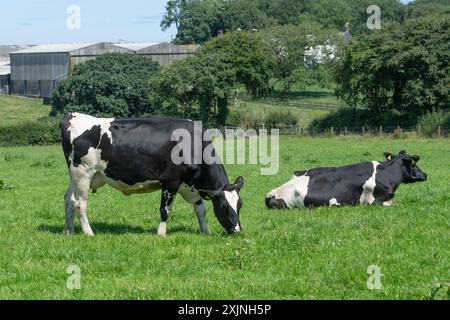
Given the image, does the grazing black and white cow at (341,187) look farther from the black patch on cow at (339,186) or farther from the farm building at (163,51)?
the farm building at (163,51)

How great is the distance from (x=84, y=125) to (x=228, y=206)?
2936 millimetres

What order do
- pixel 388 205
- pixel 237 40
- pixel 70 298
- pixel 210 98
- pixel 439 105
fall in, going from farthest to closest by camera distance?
pixel 237 40, pixel 210 98, pixel 439 105, pixel 388 205, pixel 70 298

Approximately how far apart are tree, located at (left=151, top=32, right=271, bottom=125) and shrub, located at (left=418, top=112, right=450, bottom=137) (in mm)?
17681

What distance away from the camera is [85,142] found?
12914mm

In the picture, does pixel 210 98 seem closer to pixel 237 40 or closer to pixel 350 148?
pixel 237 40

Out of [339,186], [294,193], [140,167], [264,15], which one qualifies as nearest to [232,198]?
[140,167]

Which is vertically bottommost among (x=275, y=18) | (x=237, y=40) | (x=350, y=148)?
(x=350, y=148)

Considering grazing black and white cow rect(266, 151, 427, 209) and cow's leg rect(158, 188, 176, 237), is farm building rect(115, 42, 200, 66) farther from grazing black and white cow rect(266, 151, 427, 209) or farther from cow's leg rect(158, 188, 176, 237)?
cow's leg rect(158, 188, 176, 237)

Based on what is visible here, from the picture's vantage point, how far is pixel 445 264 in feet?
31.9

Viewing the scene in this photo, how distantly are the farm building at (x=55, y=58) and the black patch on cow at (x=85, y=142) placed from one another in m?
86.7

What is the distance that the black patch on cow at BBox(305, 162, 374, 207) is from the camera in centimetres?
1582

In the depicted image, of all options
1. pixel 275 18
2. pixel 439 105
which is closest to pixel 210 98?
pixel 439 105

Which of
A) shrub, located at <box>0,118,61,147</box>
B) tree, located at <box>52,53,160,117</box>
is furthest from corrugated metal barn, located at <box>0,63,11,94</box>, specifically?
shrub, located at <box>0,118,61,147</box>
